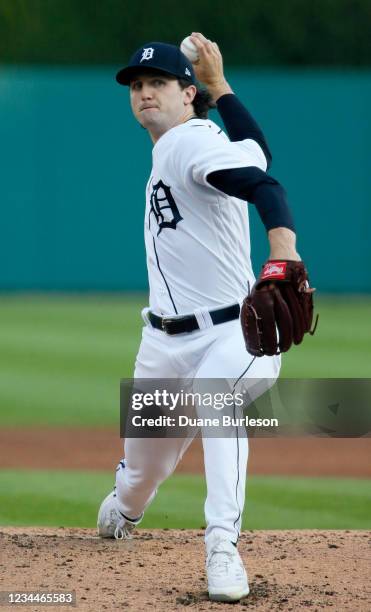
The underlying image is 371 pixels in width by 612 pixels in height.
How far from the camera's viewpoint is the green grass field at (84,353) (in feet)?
26.2

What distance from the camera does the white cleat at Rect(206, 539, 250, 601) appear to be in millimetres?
3385

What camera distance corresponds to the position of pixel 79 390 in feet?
28.1

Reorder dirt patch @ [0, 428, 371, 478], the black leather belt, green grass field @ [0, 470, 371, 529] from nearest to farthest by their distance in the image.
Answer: the black leather belt < green grass field @ [0, 470, 371, 529] < dirt patch @ [0, 428, 371, 478]

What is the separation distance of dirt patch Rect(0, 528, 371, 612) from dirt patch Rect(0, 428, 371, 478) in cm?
166

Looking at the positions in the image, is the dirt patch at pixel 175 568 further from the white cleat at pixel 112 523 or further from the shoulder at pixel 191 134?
the shoulder at pixel 191 134

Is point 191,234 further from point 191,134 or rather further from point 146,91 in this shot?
point 146,91

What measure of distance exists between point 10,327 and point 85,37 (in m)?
7.01

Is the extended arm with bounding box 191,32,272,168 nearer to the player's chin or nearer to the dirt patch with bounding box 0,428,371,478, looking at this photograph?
the player's chin

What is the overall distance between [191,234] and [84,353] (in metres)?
6.85

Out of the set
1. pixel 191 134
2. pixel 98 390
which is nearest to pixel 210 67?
pixel 191 134

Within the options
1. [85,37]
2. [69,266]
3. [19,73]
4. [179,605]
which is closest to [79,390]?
[179,605]

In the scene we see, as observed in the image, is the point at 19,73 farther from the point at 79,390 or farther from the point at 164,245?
the point at 164,245

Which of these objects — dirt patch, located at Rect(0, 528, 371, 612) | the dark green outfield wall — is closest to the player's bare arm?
dirt patch, located at Rect(0, 528, 371, 612)

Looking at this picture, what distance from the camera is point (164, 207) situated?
12.0 feet
